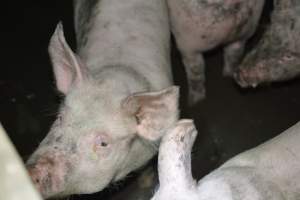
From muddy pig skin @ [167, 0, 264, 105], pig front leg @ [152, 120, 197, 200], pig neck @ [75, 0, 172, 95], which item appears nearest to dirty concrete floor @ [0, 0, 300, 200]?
muddy pig skin @ [167, 0, 264, 105]

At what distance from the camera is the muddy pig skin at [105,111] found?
95.7 inches

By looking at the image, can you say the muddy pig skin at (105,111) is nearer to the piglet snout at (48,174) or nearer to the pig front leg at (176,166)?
the piglet snout at (48,174)

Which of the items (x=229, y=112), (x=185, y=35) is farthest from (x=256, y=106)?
(x=185, y=35)

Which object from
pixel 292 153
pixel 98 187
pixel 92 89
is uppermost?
pixel 92 89

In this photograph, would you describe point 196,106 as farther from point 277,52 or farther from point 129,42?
point 129,42

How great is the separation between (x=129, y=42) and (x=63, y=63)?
428 millimetres

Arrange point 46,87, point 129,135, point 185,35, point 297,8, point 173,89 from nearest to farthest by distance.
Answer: point 173,89, point 129,135, point 297,8, point 185,35, point 46,87

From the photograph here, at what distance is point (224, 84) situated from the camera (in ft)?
13.0

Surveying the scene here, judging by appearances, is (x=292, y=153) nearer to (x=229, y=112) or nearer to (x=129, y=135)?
(x=129, y=135)

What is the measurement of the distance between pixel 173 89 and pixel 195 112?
4.86 feet

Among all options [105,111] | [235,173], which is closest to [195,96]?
[105,111]

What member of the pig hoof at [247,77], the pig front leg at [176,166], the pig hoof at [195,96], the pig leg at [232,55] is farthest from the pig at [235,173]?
the pig hoof at [195,96]

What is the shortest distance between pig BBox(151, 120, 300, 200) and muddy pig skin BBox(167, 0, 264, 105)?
0.84 m

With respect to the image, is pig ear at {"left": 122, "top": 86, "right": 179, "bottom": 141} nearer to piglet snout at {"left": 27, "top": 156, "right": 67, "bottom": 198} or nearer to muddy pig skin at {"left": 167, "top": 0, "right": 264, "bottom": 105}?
piglet snout at {"left": 27, "top": 156, "right": 67, "bottom": 198}
